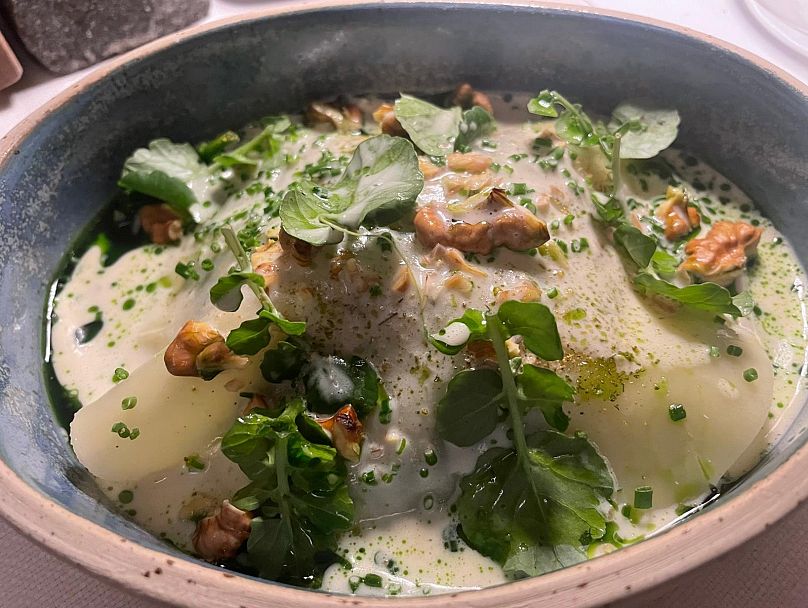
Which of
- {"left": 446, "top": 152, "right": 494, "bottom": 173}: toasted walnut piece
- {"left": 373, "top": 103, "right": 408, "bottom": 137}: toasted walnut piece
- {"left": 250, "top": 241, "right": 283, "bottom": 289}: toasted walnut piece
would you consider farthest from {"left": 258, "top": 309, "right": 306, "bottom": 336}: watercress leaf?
{"left": 373, "top": 103, "right": 408, "bottom": 137}: toasted walnut piece

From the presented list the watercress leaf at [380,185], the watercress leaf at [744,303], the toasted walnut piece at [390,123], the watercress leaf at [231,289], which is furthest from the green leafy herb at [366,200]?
the watercress leaf at [744,303]

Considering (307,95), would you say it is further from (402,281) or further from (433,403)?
(433,403)

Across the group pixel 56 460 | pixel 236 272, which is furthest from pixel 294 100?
pixel 56 460

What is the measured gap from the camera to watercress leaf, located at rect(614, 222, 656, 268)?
137 centimetres

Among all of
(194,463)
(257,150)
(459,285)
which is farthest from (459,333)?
(257,150)

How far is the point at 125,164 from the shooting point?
169 cm

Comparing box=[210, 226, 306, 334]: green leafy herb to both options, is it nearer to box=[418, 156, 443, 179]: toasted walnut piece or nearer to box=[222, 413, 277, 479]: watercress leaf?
box=[222, 413, 277, 479]: watercress leaf

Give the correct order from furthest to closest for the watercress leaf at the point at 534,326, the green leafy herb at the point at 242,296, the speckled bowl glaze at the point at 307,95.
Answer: the speckled bowl glaze at the point at 307,95 → the green leafy herb at the point at 242,296 → the watercress leaf at the point at 534,326

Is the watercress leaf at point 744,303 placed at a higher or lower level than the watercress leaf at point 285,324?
higher

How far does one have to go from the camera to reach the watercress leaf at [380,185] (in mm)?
1162

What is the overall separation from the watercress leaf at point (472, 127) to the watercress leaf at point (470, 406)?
2.01ft

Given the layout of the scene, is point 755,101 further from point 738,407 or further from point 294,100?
point 294,100

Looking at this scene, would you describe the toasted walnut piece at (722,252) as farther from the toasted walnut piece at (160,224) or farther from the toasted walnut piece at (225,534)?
the toasted walnut piece at (160,224)

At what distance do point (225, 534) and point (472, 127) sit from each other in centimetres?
99
